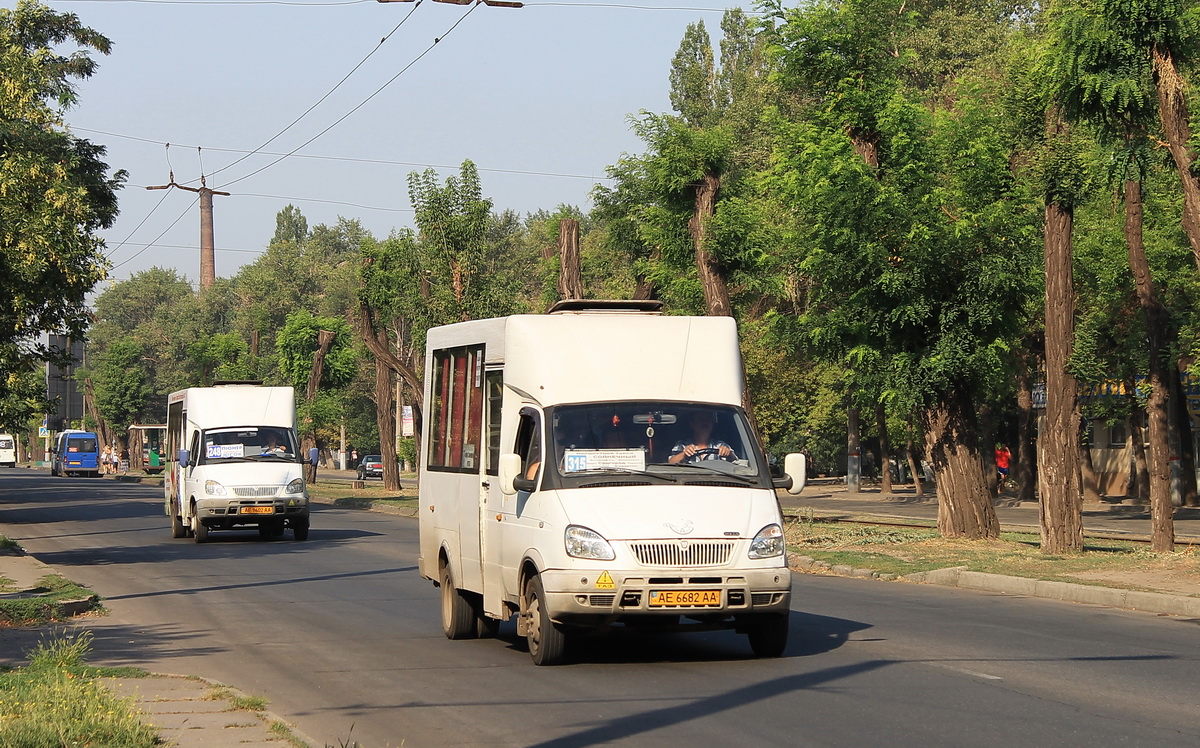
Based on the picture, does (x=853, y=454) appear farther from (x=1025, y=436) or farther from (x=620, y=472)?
(x=620, y=472)

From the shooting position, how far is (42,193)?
105 feet

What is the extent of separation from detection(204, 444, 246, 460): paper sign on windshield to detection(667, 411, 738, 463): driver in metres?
19.1

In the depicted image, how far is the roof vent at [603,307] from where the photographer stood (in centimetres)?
1202

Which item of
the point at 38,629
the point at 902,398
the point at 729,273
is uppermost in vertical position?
the point at 729,273

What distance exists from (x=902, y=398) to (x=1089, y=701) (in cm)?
1629

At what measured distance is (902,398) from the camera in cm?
2514

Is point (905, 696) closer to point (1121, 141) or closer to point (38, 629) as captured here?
point (38, 629)

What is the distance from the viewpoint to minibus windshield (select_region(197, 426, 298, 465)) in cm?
2848

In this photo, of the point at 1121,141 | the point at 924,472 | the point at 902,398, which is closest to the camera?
the point at 1121,141

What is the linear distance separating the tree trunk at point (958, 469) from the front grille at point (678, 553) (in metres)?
15.8

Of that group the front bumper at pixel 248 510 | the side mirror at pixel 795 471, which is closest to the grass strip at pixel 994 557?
the side mirror at pixel 795 471

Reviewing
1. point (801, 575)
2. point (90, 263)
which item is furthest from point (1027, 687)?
point (90, 263)

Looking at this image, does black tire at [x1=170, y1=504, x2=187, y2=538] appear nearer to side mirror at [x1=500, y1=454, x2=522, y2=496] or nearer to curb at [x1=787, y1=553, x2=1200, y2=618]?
curb at [x1=787, y1=553, x2=1200, y2=618]

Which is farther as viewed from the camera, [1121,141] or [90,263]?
[90,263]
